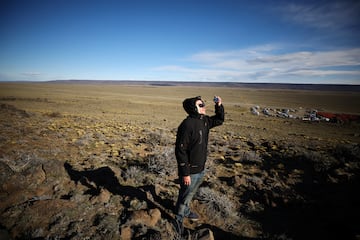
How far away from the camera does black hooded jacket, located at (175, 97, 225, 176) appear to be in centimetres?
283

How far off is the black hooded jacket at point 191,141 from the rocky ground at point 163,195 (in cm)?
Result: 94

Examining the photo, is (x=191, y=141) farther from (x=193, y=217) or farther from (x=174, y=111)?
(x=174, y=111)

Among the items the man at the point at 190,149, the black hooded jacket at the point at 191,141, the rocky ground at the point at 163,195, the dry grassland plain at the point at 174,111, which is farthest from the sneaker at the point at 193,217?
the dry grassland plain at the point at 174,111

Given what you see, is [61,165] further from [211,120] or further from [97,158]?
[211,120]

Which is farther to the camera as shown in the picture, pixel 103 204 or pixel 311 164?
pixel 311 164

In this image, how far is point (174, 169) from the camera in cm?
531

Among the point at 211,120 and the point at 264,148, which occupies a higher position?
the point at 211,120

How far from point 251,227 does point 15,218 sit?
3.75 meters

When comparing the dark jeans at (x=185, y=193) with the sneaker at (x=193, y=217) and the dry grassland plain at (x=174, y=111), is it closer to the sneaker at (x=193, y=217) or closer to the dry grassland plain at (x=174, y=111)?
the sneaker at (x=193, y=217)

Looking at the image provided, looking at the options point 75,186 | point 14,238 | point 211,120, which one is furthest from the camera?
point 75,186

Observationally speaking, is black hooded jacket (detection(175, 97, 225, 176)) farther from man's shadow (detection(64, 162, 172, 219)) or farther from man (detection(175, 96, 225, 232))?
man's shadow (detection(64, 162, 172, 219))

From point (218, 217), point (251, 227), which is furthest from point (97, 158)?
point (251, 227)

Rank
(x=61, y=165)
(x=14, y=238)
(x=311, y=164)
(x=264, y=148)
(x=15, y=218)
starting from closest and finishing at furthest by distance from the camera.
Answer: (x=14, y=238) → (x=15, y=218) → (x=61, y=165) → (x=311, y=164) → (x=264, y=148)

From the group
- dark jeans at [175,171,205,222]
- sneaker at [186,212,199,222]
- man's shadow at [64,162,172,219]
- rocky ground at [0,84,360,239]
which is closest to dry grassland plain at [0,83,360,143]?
rocky ground at [0,84,360,239]
